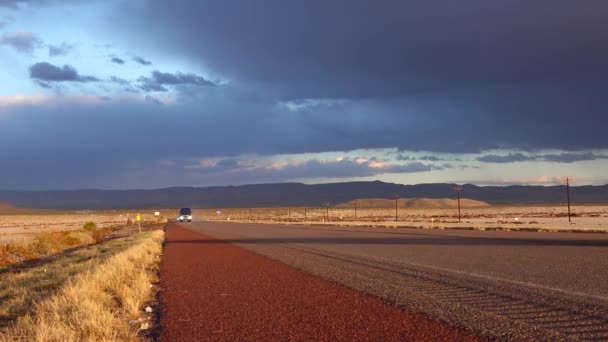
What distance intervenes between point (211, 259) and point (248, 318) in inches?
561

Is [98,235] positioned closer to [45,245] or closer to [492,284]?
[45,245]

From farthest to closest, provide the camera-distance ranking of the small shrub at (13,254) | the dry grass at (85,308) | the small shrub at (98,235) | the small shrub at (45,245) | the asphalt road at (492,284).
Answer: the small shrub at (98,235) → the small shrub at (45,245) → the small shrub at (13,254) → the asphalt road at (492,284) → the dry grass at (85,308)

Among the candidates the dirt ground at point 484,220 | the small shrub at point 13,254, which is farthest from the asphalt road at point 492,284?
the dirt ground at point 484,220

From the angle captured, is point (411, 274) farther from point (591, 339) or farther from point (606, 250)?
point (606, 250)

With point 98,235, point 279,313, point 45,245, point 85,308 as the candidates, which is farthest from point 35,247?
point 279,313

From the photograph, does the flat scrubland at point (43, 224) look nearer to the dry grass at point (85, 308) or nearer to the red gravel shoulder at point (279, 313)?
the dry grass at point (85, 308)

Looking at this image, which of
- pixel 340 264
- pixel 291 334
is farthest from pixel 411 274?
pixel 291 334

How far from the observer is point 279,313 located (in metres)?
11.2

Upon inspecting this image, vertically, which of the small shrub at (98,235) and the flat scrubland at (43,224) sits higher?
the flat scrubland at (43,224)

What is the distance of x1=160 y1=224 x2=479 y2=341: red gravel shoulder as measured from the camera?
9.16 meters

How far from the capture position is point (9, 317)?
12172 mm

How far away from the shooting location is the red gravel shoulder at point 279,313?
30.1 ft

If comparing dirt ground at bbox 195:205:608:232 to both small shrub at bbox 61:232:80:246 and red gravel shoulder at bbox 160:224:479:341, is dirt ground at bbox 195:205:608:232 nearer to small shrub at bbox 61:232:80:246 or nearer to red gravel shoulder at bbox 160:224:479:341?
small shrub at bbox 61:232:80:246

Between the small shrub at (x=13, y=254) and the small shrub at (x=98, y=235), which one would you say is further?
the small shrub at (x=98, y=235)
